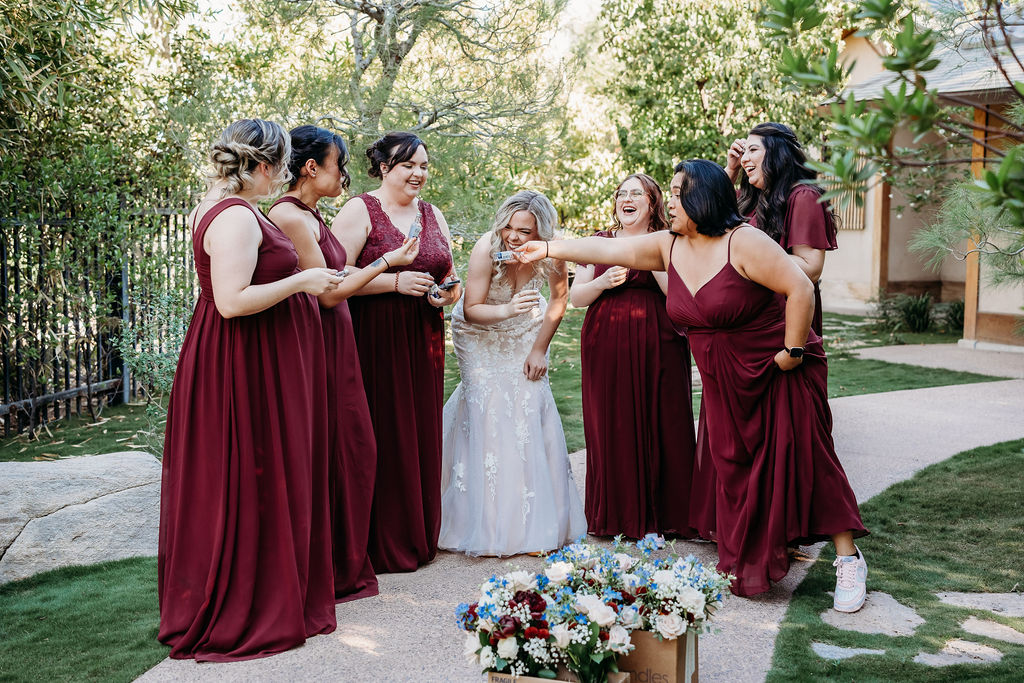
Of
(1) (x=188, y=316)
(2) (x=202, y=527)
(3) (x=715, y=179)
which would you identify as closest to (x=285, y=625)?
(2) (x=202, y=527)

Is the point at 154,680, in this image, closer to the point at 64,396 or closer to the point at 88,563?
the point at 88,563

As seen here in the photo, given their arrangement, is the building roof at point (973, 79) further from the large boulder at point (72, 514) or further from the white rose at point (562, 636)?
the white rose at point (562, 636)

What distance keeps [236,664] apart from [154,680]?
11.8 inches

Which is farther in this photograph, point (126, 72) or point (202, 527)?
point (126, 72)

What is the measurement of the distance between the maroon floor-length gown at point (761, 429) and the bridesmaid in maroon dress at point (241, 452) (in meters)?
1.72

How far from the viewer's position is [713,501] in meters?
4.95

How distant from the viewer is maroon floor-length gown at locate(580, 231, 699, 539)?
5.17 metres

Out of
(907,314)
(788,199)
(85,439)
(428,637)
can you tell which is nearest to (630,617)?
(428,637)

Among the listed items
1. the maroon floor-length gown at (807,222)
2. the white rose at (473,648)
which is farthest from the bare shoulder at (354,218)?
the white rose at (473,648)

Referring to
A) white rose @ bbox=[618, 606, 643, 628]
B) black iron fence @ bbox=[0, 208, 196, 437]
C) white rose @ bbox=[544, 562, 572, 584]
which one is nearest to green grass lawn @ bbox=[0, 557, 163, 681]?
white rose @ bbox=[544, 562, 572, 584]

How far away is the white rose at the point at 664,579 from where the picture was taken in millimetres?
3021

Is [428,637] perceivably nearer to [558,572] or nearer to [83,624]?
[558,572]

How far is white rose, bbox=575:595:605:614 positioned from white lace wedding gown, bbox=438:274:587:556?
2.03 m

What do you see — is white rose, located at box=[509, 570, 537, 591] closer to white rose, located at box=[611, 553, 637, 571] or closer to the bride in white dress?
white rose, located at box=[611, 553, 637, 571]
